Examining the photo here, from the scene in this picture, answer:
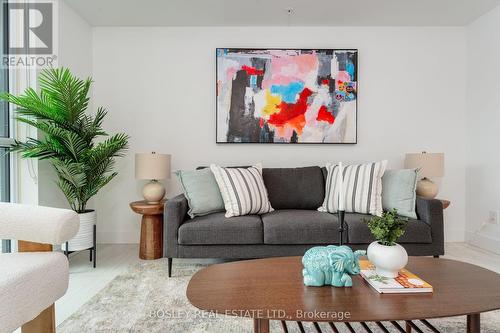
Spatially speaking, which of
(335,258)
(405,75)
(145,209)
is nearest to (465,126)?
(405,75)

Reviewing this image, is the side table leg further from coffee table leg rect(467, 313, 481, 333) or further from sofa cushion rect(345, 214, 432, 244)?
coffee table leg rect(467, 313, 481, 333)

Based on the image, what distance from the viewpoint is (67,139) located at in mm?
2250

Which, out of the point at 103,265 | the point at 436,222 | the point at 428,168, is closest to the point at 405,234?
the point at 436,222

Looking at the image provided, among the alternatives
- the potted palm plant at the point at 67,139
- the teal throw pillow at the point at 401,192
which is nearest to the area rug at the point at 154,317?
the potted palm plant at the point at 67,139

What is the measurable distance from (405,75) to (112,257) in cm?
369

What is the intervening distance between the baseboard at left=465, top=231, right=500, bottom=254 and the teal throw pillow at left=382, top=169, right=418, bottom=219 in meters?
1.24

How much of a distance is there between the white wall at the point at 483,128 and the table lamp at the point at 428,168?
0.68m

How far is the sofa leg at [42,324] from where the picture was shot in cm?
112

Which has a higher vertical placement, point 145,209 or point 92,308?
point 145,209

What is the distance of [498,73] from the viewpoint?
9.39ft

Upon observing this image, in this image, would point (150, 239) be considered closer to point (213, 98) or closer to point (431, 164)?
point (213, 98)

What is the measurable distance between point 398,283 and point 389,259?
0.09m

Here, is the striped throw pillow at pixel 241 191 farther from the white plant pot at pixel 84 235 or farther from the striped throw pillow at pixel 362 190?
the white plant pot at pixel 84 235

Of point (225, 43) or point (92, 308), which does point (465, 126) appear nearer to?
point (225, 43)
